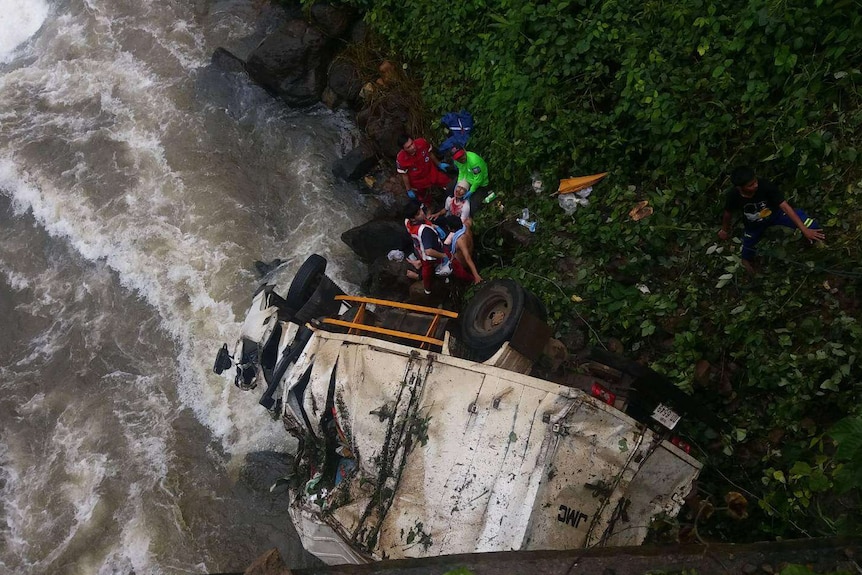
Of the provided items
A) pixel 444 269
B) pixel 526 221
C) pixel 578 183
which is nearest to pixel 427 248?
pixel 444 269

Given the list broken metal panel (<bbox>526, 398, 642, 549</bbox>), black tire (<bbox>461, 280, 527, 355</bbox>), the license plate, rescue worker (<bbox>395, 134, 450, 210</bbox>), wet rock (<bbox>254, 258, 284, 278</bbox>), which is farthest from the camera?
wet rock (<bbox>254, 258, 284, 278</bbox>)

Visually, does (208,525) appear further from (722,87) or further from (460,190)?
(722,87)

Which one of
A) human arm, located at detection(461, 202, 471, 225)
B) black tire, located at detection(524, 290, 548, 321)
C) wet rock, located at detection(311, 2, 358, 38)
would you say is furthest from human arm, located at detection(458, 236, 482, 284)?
wet rock, located at detection(311, 2, 358, 38)

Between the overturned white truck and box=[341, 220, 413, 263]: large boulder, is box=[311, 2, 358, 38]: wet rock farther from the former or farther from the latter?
the overturned white truck

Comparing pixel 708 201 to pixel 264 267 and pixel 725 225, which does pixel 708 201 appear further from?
pixel 264 267

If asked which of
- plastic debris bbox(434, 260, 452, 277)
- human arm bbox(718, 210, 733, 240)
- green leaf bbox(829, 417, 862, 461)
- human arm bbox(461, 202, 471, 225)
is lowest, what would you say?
plastic debris bbox(434, 260, 452, 277)

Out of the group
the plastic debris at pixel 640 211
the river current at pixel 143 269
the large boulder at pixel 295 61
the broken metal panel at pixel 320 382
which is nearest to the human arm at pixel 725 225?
the plastic debris at pixel 640 211
